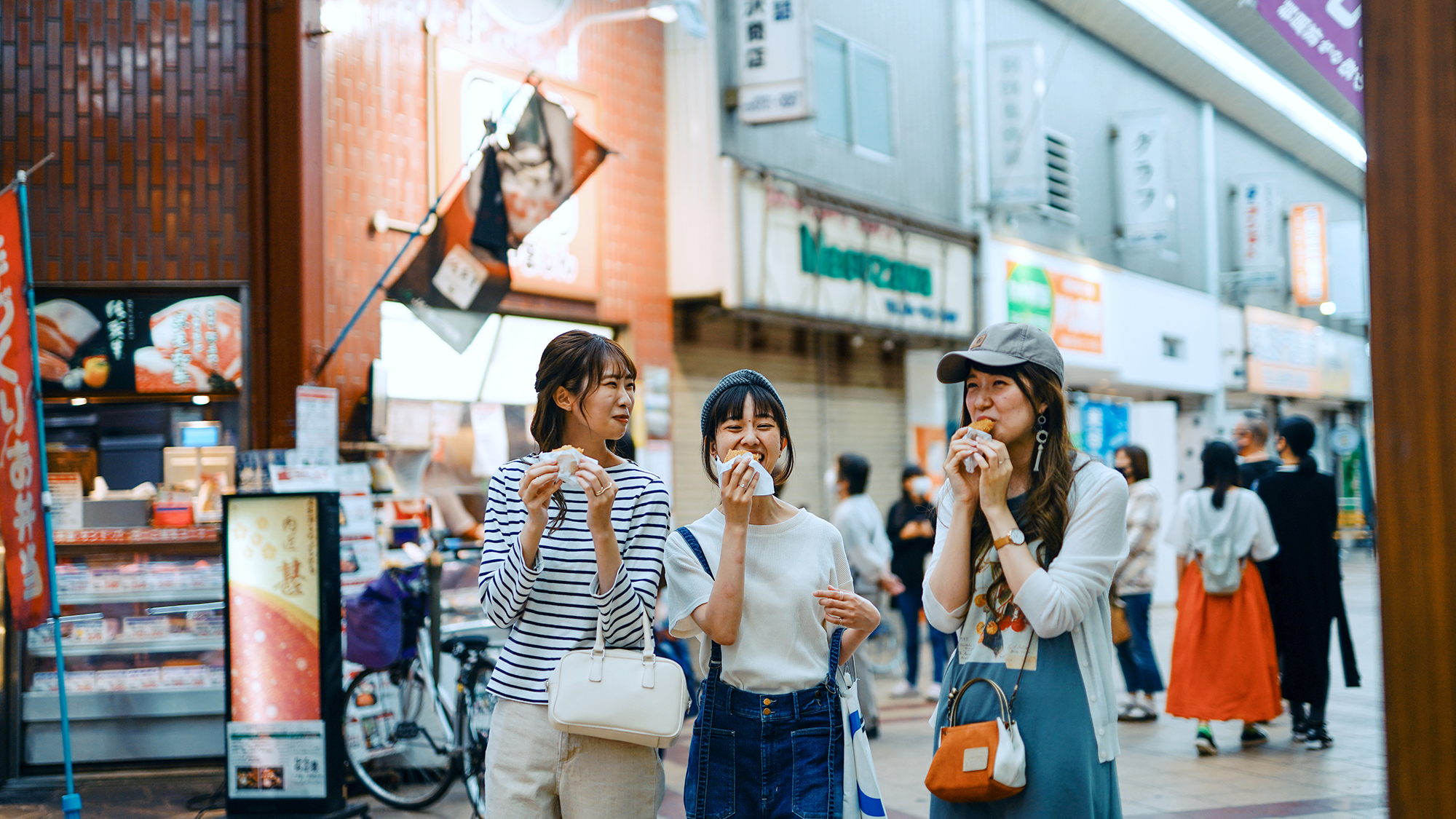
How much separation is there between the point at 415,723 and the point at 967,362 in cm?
466

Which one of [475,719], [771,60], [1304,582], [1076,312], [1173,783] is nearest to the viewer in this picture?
[475,719]

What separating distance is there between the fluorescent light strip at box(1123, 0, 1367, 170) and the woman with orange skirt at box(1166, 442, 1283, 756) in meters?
12.5

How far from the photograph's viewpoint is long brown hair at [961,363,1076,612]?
2.70 m

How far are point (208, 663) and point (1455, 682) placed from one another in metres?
7.06

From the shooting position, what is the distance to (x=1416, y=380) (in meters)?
1.62

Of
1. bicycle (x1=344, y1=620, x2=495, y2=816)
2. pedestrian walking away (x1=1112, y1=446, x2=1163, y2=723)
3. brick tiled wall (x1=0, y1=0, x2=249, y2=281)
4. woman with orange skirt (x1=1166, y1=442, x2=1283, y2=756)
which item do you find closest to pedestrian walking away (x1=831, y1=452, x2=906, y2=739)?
pedestrian walking away (x1=1112, y1=446, x2=1163, y2=723)

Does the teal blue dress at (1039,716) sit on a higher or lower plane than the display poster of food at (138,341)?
lower

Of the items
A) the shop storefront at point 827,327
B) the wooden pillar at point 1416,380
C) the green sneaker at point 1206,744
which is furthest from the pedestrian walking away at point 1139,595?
the wooden pillar at point 1416,380

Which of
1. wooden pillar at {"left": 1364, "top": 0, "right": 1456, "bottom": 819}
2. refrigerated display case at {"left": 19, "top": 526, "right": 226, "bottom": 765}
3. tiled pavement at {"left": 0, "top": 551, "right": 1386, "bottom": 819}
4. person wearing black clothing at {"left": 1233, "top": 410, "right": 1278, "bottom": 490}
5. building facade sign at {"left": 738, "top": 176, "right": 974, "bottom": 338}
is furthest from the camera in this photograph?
building facade sign at {"left": 738, "top": 176, "right": 974, "bottom": 338}

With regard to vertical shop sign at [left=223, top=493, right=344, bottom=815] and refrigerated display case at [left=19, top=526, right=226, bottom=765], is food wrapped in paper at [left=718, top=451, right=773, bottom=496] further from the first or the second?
refrigerated display case at [left=19, top=526, right=226, bottom=765]

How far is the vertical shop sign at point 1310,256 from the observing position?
23.9 metres

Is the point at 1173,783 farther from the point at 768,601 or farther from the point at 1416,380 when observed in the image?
the point at 1416,380

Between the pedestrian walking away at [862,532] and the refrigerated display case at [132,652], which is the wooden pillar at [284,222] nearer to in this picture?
the refrigerated display case at [132,652]

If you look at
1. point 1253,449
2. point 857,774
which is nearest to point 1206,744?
point 1253,449
